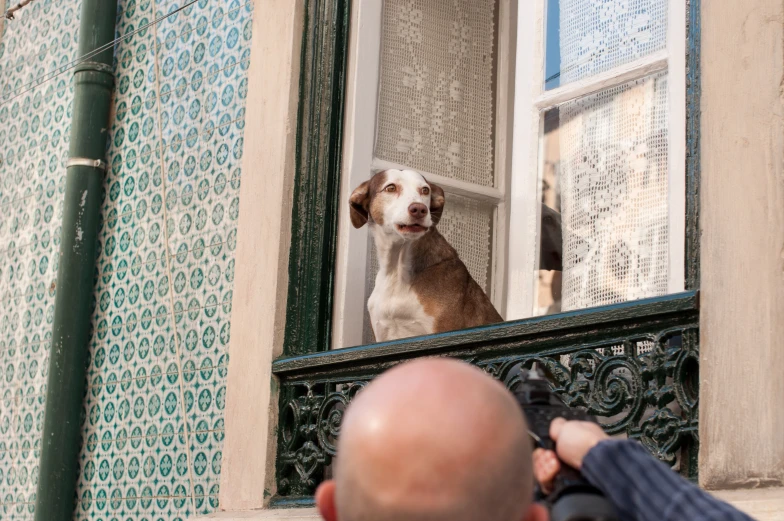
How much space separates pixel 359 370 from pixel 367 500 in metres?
3.07

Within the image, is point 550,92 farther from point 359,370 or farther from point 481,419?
point 481,419

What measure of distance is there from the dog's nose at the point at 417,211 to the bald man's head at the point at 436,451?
3187mm

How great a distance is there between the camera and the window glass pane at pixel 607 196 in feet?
11.9

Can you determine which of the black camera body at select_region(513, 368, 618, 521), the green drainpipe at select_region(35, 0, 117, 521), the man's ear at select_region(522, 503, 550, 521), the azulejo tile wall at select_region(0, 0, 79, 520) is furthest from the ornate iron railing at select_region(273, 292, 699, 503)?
the azulejo tile wall at select_region(0, 0, 79, 520)

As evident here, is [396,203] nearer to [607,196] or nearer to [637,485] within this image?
[607,196]

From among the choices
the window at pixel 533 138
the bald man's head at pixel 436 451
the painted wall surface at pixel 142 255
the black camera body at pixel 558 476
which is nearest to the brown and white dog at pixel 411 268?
the window at pixel 533 138

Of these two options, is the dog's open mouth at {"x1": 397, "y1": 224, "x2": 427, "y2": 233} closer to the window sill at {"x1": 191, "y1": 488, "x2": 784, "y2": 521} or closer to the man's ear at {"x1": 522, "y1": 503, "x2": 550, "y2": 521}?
the window sill at {"x1": 191, "y1": 488, "x2": 784, "y2": 521}

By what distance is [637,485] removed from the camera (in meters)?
1.25

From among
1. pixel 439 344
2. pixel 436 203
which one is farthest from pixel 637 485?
pixel 436 203

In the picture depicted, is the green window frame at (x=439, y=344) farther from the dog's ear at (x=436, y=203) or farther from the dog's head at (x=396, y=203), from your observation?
the dog's ear at (x=436, y=203)

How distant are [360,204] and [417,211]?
27cm

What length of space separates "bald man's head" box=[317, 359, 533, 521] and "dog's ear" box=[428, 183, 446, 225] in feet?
11.2

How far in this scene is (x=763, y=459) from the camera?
2.74 metres

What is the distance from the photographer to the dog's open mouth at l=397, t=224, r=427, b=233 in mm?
4305
